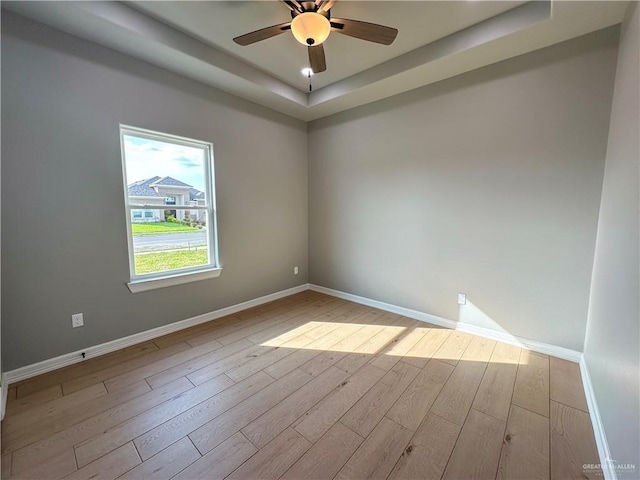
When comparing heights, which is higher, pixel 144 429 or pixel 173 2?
pixel 173 2

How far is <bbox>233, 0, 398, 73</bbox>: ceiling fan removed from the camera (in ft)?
5.49

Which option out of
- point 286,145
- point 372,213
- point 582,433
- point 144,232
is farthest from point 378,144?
point 582,433

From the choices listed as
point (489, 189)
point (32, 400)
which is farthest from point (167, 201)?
point (489, 189)

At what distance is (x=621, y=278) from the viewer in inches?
55.2

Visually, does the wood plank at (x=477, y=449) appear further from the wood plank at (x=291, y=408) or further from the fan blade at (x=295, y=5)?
the fan blade at (x=295, y=5)

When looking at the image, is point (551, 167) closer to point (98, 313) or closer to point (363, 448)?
point (363, 448)

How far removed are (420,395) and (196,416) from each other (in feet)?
4.97

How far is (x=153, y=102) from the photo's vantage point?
2576 millimetres

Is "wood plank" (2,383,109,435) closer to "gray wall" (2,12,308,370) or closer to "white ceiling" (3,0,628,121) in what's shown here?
"gray wall" (2,12,308,370)

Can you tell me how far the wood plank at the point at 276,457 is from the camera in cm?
132

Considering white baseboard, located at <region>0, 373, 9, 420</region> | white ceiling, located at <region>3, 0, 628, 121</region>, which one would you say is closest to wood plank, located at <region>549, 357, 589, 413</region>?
white ceiling, located at <region>3, 0, 628, 121</region>

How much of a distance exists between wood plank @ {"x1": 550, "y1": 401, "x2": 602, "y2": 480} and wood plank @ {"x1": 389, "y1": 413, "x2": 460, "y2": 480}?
474mm

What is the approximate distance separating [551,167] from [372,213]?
181 cm

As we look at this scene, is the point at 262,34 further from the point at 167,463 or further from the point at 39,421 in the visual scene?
the point at 39,421
